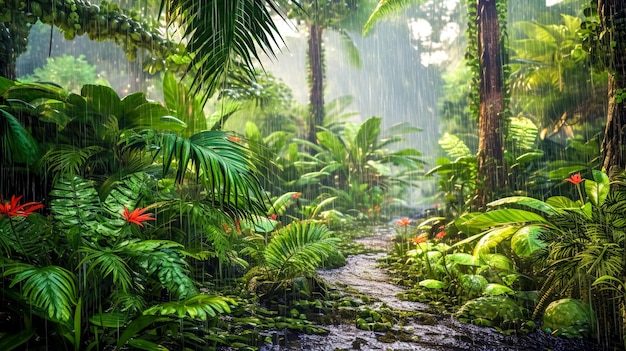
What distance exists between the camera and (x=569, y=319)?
355 centimetres

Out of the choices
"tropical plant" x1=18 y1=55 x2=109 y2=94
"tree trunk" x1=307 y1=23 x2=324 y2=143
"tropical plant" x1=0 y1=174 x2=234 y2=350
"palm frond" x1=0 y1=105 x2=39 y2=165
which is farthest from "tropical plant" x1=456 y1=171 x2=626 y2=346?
"tropical plant" x1=18 y1=55 x2=109 y2=94

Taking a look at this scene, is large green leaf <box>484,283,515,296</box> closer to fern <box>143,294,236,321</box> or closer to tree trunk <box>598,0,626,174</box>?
tree trunk <box>598,0,626,174</box>

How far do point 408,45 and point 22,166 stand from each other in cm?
3003

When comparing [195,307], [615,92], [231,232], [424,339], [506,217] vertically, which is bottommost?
[424,339]

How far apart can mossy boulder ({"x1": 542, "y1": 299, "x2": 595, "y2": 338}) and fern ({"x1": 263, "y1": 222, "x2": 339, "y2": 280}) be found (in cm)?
183

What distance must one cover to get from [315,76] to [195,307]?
421 inches

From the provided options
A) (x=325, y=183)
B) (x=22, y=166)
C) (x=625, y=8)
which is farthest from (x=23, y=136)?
(x=325, y=183)

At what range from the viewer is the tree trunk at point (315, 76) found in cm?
1261

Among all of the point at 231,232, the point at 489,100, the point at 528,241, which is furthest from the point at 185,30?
the point at 489,100

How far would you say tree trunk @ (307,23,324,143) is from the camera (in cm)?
1261

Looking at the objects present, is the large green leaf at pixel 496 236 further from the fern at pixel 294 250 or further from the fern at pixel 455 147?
the fern at pixel 455 147

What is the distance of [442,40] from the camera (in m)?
27.4

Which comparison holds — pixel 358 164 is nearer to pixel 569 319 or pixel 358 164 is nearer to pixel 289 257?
pixel 289 257

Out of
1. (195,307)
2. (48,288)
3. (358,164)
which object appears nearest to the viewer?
(48,288)
